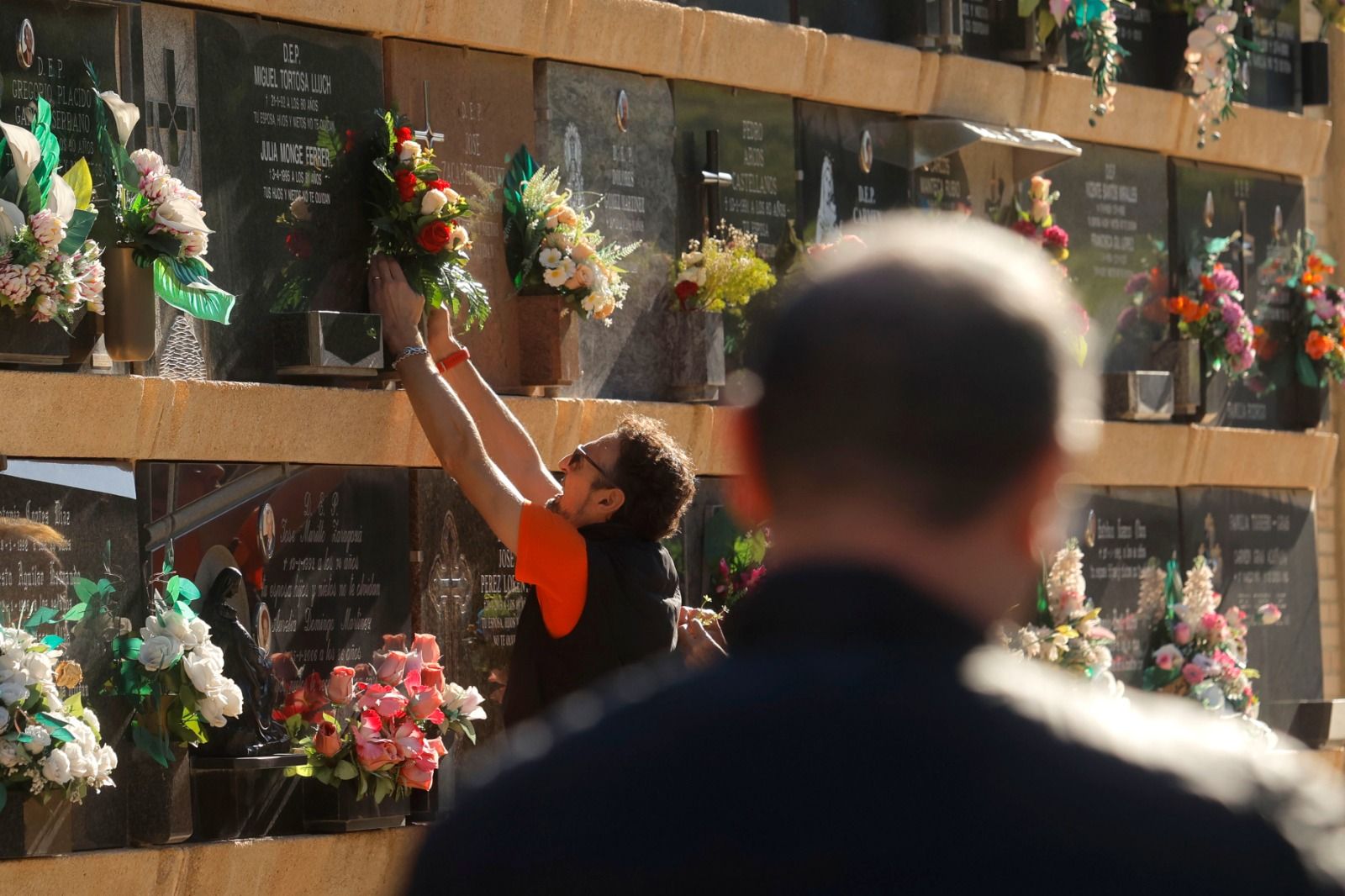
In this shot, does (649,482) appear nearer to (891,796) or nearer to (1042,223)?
(1042,223)

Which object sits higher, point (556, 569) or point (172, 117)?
point (172, 117)

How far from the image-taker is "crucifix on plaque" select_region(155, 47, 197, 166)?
6277 millimetres

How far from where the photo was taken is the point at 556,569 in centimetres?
579

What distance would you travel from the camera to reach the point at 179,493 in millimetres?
6219

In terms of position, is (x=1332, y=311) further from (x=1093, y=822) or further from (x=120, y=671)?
(x=1093, y=822)

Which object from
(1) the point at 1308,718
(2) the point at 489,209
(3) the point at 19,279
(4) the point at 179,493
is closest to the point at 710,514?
(2) the point at 489,209

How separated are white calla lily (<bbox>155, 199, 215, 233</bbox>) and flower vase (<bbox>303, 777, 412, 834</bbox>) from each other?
1573 millimetres

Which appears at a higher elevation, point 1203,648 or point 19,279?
point 19,279

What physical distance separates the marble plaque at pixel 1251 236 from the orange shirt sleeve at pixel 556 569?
528cm

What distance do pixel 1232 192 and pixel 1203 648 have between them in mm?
2322

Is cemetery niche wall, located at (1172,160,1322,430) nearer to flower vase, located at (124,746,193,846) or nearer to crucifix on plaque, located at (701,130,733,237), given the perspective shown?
crucifix on plaque, located at (701,130,733,237)

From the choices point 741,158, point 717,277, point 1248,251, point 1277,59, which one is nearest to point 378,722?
point 717,277

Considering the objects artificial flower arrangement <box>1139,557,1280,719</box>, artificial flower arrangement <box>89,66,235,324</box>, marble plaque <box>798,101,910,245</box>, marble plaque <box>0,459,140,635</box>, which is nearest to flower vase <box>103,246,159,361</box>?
artificial flower arrangement <box>89,66,235,324</box>

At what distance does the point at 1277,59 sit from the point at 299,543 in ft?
21.3
